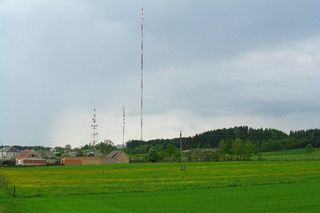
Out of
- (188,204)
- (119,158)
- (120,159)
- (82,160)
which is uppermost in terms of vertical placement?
(119,158)

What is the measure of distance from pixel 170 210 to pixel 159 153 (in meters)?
150

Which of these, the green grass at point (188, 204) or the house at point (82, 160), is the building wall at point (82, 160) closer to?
the house at point (82, 160)

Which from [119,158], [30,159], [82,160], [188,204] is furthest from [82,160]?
[188,204]

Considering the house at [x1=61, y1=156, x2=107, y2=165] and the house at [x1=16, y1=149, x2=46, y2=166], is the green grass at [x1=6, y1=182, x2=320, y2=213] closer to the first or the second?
the house at [x1=61, y1=156, x2=107, y2=165]

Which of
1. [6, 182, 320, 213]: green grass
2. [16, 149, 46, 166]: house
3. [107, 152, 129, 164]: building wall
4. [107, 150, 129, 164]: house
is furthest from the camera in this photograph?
[107, 150, 129, 164]: house

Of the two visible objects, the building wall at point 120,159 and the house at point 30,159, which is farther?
the building wall at point 120,159

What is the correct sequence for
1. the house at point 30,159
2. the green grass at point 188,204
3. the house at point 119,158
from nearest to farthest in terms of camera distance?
the green grass at point 188,204, the house at point 30,159, the house at point 119,158

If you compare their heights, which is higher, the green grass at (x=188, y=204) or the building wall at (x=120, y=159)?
the building wall at (x=120, y=159)

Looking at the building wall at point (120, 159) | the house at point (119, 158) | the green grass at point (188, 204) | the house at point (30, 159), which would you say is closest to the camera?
the green grass at point (188, 204)

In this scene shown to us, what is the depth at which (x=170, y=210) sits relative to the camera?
29156 millimetres

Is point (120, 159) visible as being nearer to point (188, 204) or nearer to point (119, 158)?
point (119, 158)

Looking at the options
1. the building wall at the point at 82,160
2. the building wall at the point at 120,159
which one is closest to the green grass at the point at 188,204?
the building wall at the point at 120,159

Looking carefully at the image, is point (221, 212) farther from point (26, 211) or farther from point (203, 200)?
point (26, 211)

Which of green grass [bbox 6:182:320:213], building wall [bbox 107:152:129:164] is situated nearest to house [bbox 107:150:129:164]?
building wall [bbox 107:152:129:164]
